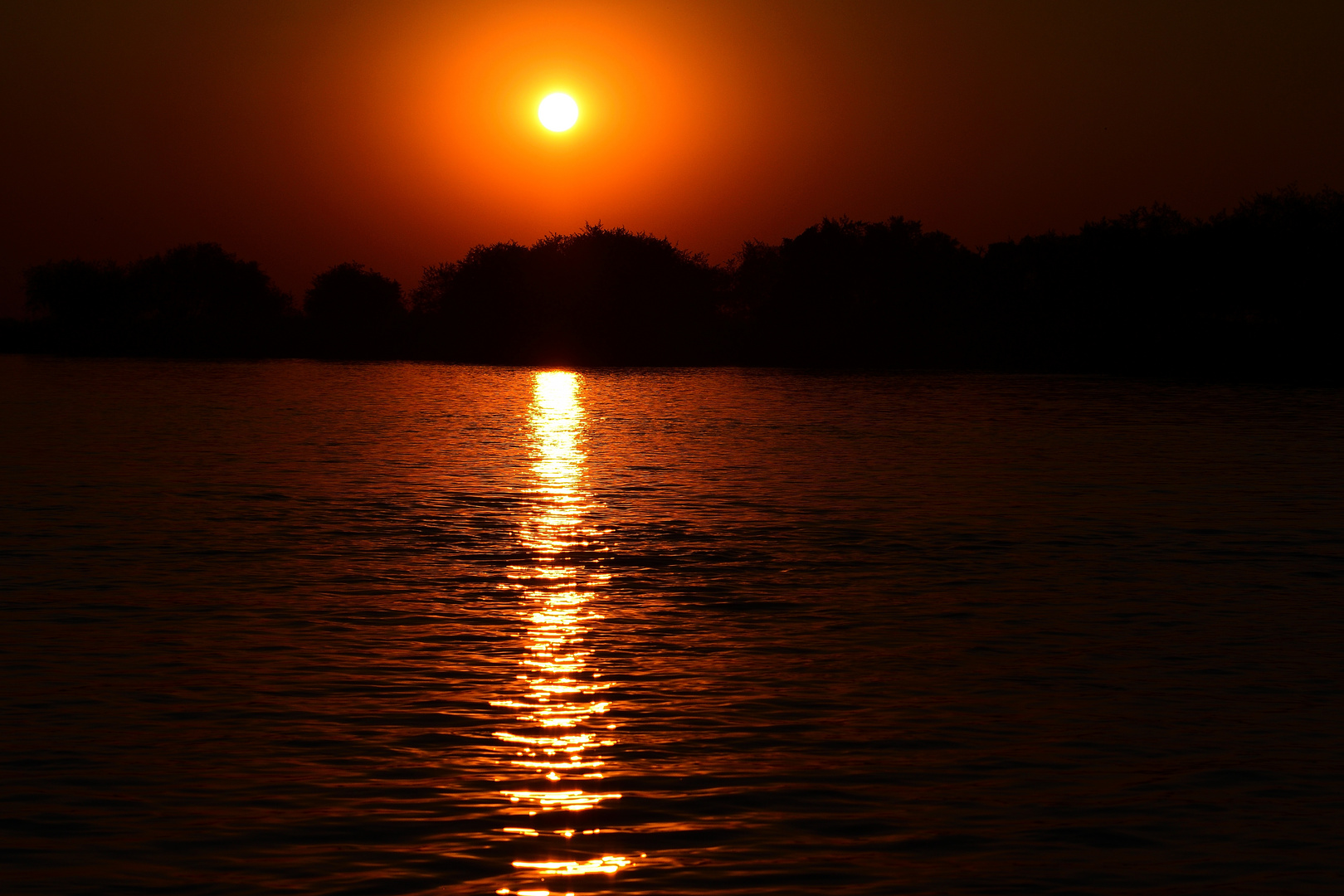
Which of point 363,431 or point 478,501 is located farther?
point 363,431

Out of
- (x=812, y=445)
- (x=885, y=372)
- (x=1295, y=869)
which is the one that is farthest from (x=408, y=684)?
(x=885, y=372)

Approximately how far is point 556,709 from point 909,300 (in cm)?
15191

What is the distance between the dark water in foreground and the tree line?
9867cm

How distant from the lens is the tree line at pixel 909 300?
124 metres

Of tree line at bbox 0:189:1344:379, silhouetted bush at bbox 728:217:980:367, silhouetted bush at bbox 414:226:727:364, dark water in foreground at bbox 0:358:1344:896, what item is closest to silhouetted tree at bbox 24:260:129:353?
tree line at bbox 0:189:1344:379

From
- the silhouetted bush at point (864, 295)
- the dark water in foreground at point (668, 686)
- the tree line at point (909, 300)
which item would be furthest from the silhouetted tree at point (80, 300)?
the dark water in foreground at point (668, 686)

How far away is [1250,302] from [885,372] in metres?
34.5

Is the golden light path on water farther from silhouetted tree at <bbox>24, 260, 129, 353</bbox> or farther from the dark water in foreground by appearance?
silhouetted tree at <bbox>24, 260, 129, 353</bbox>

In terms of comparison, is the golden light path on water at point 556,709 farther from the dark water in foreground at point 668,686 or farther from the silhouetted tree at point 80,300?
the silhouetted tree at point 80,300

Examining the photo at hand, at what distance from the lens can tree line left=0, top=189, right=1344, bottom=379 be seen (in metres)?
124

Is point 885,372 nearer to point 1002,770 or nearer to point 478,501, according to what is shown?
point 478,501

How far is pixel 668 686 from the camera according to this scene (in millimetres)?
12992

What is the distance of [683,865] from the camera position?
832 centimetres

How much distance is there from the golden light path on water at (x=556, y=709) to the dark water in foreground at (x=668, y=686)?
52mm
